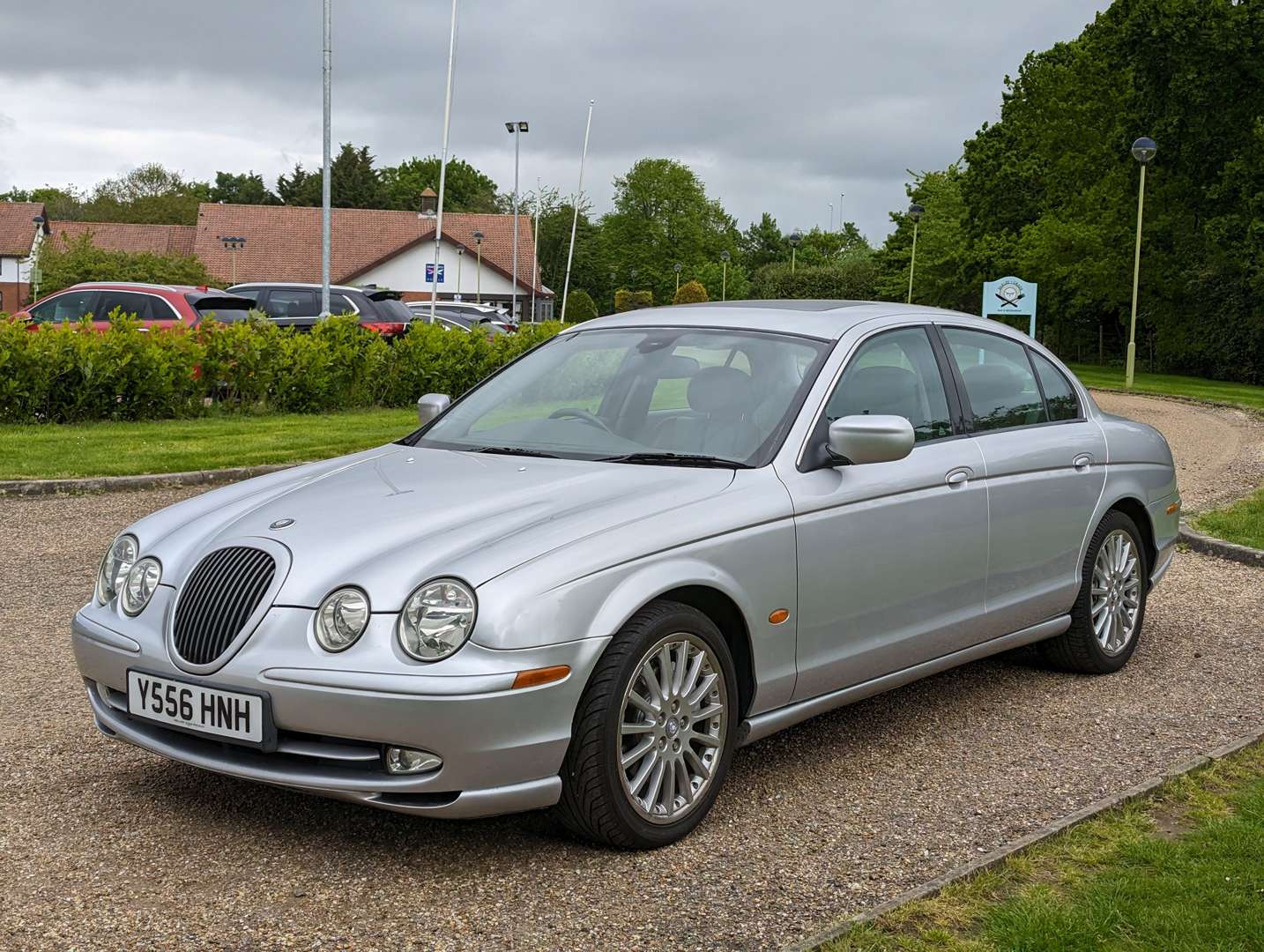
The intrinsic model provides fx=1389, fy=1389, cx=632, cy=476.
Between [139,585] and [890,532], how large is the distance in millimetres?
2563

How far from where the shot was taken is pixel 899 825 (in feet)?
14.8

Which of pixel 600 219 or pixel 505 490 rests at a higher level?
pixel 600 219

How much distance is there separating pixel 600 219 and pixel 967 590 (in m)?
120

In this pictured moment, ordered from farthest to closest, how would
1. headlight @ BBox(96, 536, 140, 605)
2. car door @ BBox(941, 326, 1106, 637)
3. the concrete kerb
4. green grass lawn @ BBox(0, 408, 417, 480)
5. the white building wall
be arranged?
1. the white building wall
2. green grass lawn @ BBox(0, 408, 417, 480)
3. the concrete kerb
4. car door @ BBox(941, 326, 1106, 637)
5. headlight @ BBox(96, 536, 140, 605)

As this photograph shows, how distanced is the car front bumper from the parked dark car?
62.7ft

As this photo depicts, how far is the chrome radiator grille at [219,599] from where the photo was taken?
3980mm

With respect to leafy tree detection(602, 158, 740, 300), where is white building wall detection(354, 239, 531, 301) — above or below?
below

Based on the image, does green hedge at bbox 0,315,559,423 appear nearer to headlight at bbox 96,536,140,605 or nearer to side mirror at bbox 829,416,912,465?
headlight at bbox 96,536,140,605

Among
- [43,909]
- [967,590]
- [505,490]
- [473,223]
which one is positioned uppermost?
[473,223]

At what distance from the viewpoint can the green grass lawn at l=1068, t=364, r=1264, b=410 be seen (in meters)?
29.3

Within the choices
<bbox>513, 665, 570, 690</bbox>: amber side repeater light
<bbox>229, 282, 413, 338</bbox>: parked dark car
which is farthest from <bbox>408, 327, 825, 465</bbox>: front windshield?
<bbox>229, 282, 413, 338</bbox>: parked dark car

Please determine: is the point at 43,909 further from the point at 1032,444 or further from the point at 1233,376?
the point at 1233,376

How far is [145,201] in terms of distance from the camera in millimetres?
97000

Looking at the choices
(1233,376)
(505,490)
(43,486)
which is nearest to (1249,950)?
(505,490)
